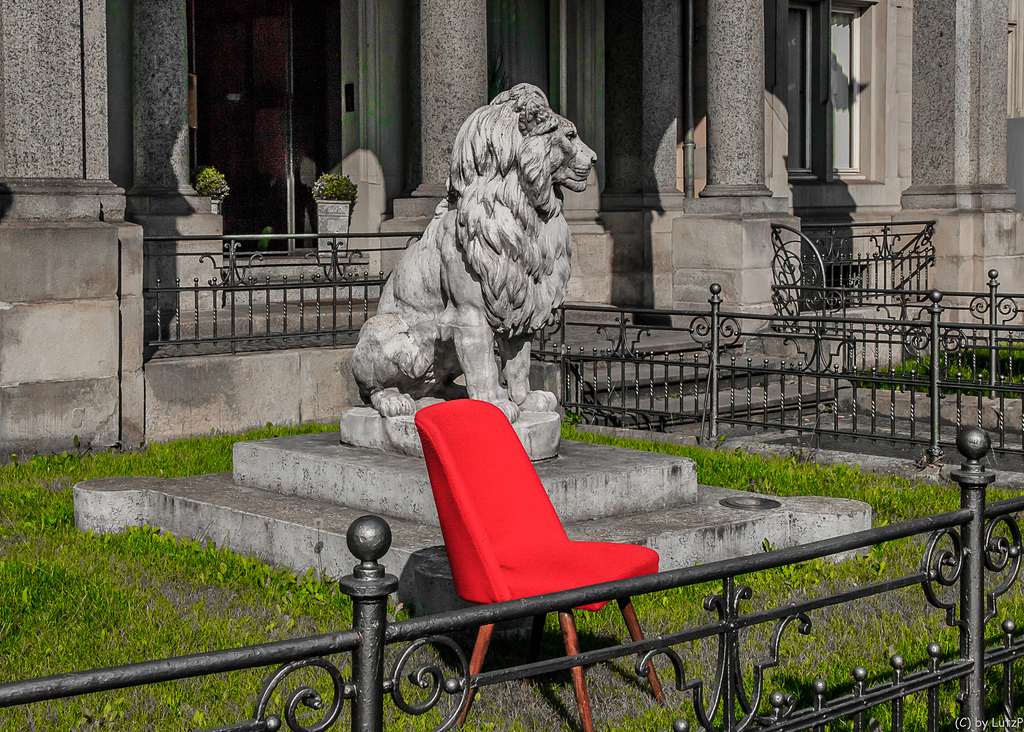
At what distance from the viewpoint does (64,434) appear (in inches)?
336

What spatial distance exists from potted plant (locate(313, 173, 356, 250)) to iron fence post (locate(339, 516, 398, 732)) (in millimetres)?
11452

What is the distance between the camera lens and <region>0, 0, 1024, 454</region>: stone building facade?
8.45 meters

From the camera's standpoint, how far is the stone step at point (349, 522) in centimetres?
554

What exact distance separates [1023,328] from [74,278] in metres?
6.92

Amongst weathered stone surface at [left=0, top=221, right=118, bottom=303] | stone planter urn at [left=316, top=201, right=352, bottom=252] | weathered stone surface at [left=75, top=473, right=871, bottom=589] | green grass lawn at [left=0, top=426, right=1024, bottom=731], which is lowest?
green grass lawn at [left=0, top=426, right=1024, bottom=731]

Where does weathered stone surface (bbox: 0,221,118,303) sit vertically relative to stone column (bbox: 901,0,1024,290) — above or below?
below

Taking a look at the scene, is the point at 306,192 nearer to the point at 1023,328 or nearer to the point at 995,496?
the point at 1023,328

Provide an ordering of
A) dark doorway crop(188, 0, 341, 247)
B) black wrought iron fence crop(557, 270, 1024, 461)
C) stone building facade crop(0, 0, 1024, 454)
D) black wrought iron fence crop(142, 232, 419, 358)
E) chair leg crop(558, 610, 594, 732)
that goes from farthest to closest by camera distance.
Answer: dark doorway crop(188, 0, 341, 247) < black wrought iron fence crop(142, 232, 419, 358) < black wrought iron fence crop(557, 270, 1024, 461) < stone building facade crop(0, 0, 1024, 454) < chair leg crop(558, 610, 594, 732)

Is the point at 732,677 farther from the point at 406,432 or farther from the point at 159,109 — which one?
the point at 159,109

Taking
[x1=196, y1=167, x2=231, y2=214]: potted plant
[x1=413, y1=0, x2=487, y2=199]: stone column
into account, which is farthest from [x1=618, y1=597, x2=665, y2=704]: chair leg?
[x1=196, y1=167, x2=231, y2=214]: potted plant

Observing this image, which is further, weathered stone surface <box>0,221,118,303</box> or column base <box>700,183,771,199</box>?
column base <box>700,183,771,199</box>

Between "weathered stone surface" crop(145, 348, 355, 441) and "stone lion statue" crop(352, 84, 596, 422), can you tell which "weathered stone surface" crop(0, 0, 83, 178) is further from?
"stone lion statue" crop(352, 84, 596, 422)

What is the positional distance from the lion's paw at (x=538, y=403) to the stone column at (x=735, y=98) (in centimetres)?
721

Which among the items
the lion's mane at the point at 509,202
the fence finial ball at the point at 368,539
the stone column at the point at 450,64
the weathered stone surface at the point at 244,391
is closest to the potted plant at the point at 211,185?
→ the stone column at the point at 450,64
